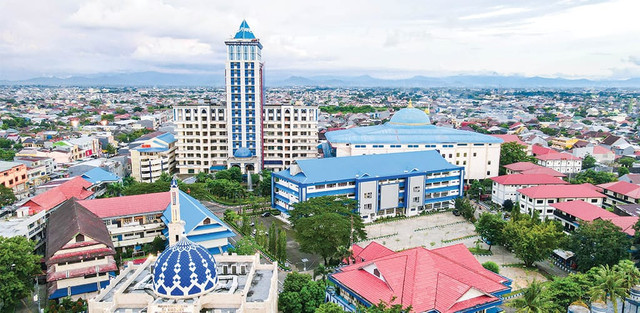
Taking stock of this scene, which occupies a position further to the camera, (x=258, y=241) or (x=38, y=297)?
(x=258, y=241)

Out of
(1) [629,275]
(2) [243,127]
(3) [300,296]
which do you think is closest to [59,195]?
(2) [243,127]

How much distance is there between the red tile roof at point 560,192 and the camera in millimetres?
44875

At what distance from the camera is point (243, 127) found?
64312 millimetres

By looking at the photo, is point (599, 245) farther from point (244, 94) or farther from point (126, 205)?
point (244, 94)

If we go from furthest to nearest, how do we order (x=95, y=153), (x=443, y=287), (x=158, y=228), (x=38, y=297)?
1. (x=95, y=153)
2. (x=158, y=228)
3. (x=38, y=297)
4. (x=443, y=287)

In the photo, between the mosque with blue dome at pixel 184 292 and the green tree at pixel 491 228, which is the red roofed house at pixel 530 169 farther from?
the mosque with blue dome at pixel 184 292

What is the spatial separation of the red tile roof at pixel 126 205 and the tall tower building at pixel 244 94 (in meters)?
25.4

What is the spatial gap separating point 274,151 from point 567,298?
158 feet

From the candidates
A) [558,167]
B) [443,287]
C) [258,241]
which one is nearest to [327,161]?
[258,241]

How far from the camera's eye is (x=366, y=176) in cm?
4678

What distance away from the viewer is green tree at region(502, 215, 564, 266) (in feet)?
112

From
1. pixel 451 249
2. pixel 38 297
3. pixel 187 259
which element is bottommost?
pixel 38 297

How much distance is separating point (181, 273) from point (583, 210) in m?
36.5

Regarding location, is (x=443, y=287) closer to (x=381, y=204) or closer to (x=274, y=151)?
(x=381, y=204)
